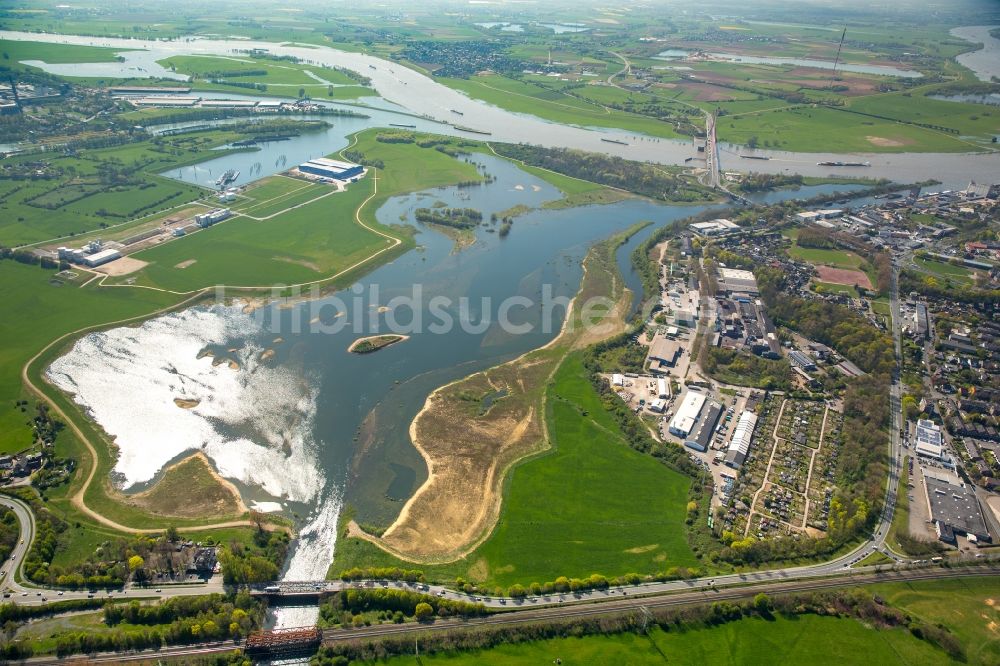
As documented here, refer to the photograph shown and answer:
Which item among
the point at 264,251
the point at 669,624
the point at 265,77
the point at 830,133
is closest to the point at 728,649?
the point at 669,624

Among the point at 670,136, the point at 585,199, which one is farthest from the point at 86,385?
the point at 670,136

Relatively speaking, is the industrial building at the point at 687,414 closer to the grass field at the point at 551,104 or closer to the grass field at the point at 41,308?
the grass field at the point at 41,308

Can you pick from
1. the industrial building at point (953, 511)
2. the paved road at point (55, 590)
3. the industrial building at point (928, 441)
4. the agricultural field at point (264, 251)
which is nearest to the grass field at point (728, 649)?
the industrial building at point (953, 511)

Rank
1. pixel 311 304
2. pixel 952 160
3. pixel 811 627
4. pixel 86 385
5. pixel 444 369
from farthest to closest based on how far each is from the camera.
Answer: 1. pixel 952 160
2. pixel 311 304
3. pixel 444 369
4. pixel 86 385
5. pixel 811 627

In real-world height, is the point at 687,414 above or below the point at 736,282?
below

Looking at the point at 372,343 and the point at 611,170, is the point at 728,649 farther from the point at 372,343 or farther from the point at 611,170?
the point at 611,170

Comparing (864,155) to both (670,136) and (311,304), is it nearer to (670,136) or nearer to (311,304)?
(670,136)

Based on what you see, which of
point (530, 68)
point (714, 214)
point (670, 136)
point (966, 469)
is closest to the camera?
point (966, 469)
